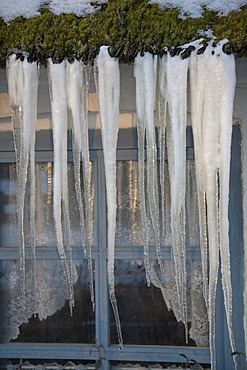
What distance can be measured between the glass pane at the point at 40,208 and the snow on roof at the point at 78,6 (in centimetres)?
112

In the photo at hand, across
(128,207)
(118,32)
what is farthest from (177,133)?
(128,207)

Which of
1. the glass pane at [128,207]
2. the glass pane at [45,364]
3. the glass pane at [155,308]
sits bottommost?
the glass pane at [45,364]

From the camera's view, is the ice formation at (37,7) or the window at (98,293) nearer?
the ice formation at (37,7)

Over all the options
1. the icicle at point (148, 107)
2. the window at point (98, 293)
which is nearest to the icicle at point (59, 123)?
the icicle at point (148, 107)

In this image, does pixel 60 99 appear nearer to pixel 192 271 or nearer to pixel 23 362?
pixel 192 271

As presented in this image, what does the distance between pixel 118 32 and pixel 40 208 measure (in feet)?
4.57

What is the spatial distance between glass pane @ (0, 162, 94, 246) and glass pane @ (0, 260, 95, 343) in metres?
0.14

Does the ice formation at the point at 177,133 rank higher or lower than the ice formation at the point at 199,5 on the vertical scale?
lower

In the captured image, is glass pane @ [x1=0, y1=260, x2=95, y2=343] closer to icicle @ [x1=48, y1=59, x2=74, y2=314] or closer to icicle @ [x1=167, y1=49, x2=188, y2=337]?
icicle @ [x1=48, y1=59, x2=74, y2=314]

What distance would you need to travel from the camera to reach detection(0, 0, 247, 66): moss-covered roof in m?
2.38

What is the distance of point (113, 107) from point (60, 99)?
9.0 inches

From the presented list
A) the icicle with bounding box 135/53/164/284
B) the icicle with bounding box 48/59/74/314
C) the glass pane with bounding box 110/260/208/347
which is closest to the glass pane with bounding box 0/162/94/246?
the glass pane with bounding box 110/260/208/347

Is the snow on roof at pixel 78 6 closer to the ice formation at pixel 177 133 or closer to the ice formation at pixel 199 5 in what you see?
the ice formation at pixel 199 5

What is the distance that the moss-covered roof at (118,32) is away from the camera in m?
Result: 2.38
